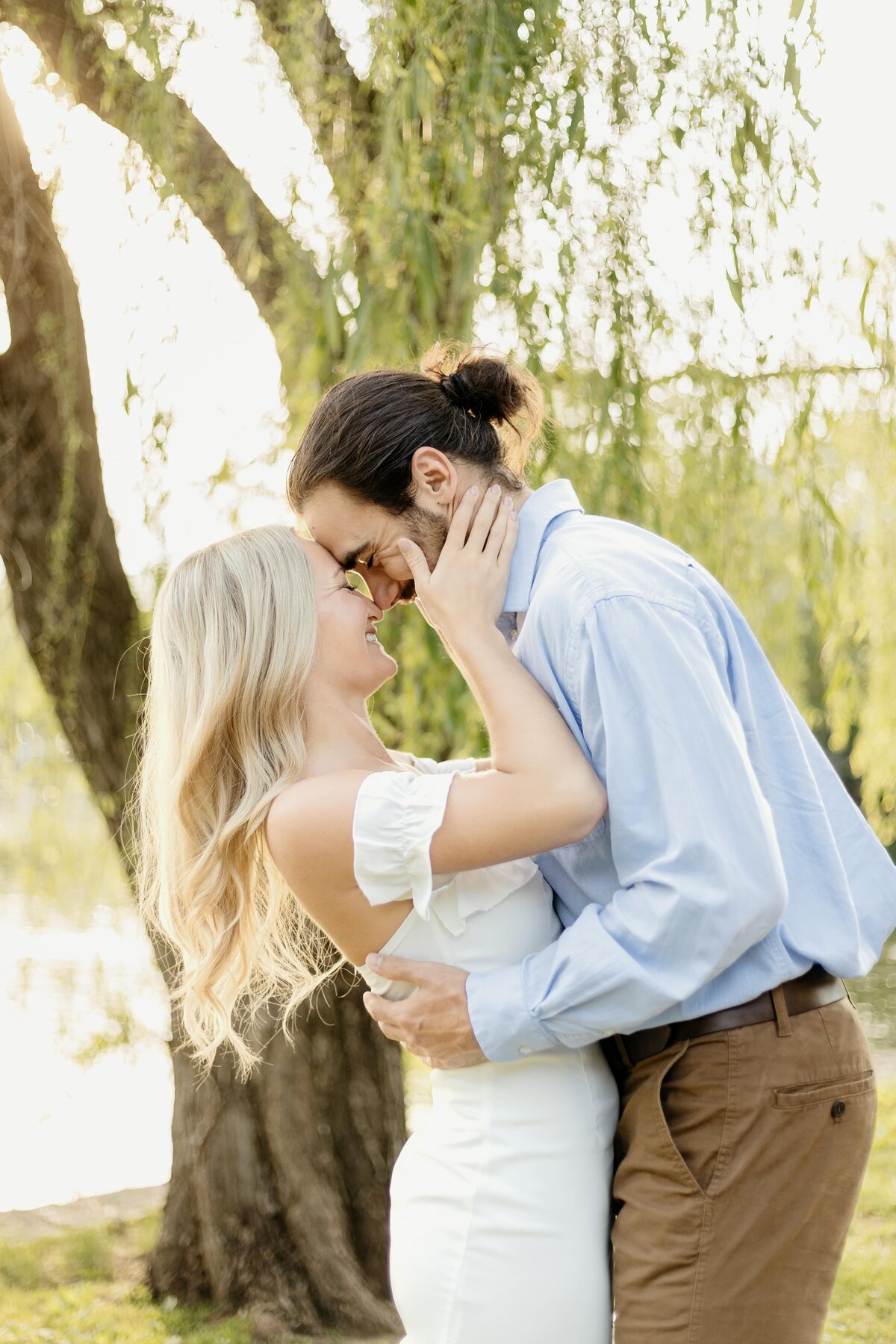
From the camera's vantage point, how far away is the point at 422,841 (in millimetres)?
1740

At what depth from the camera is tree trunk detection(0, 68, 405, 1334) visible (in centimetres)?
386

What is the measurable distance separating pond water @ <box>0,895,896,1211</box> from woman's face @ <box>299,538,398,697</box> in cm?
271

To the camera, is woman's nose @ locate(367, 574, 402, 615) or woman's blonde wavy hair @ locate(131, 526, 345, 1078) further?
woman's nose @ locate(367, 574, 402, 615)

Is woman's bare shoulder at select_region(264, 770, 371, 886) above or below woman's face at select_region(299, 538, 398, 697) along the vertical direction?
below

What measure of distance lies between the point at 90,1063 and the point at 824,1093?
343cm

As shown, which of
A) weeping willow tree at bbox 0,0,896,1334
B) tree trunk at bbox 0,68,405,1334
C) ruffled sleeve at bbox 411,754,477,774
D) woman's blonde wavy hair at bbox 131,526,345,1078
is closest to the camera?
woman's blonde wavy hair at bbox 131,526,345,1078

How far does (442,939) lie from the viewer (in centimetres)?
186

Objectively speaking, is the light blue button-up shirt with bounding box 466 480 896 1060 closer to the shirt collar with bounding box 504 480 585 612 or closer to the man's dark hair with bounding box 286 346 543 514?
the shirt collar with bounding box 504 480 585 612

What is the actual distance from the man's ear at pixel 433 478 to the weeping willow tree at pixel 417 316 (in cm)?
114

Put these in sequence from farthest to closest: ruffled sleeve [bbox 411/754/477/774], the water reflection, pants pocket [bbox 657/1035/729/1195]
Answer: the water reflection < ruffled sleeve [bbox 411/754/477/774] < pants pocket [bbox 657/1035/729/1195]

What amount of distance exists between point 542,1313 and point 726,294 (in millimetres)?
2670

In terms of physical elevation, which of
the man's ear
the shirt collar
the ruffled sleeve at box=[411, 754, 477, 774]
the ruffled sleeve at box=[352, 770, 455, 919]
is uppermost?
the man's ear

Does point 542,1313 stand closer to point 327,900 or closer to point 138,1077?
point 327,900

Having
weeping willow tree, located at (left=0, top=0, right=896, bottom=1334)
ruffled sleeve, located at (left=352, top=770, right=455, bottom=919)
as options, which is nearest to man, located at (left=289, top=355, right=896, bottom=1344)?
ruffled sleeve, located at (left=352, top=770, right=455, bottom=919)
